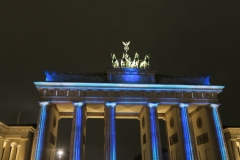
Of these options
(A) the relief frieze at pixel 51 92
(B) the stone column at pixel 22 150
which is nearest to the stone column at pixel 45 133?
(A) the relief frieze at pixel 51 92

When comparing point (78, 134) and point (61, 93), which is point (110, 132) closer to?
point (78, 134)

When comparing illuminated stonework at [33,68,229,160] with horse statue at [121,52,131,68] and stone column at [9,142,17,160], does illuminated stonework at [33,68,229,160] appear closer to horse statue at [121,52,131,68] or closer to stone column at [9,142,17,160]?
horse statue at [121,52,131,68]

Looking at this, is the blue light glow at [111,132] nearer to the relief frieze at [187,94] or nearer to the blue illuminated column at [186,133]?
the blue illuminated column at [186,133]

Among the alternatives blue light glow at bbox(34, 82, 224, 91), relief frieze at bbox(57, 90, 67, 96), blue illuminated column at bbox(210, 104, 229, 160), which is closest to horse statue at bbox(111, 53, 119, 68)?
blue light glow at bbox(34, 82, 224, 91)

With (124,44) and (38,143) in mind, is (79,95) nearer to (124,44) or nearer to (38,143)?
(38,143)

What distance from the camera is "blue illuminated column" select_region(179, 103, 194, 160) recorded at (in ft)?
82.7

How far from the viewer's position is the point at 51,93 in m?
26.7

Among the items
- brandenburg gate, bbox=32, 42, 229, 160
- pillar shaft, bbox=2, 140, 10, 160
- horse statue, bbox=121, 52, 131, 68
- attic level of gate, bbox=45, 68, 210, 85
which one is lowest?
pillar shaft, bbox=2, 140, 10, 160

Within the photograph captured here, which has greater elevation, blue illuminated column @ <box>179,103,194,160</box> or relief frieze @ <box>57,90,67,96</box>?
relief frieze @ <box>57,90,67,96</box>

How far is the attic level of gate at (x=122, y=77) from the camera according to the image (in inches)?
1125

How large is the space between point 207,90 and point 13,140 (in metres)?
28.3

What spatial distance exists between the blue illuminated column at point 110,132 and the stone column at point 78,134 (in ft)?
9.51

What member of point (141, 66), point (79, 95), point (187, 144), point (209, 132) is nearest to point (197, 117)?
point (209, 132)

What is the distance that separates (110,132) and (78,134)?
3853 mm
